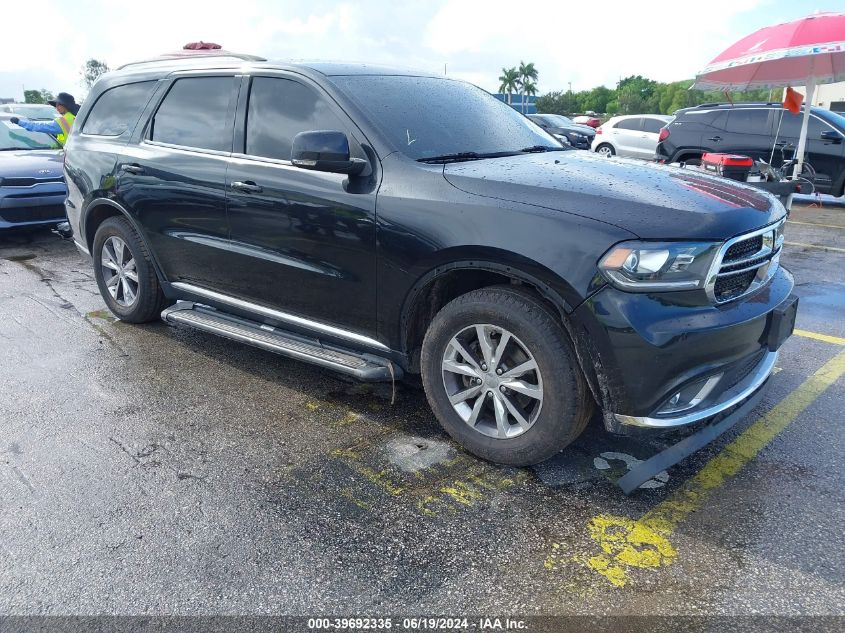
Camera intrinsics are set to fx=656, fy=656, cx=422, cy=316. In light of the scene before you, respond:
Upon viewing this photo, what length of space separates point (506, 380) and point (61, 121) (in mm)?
8844

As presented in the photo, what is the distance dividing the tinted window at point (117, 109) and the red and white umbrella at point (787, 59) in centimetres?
829

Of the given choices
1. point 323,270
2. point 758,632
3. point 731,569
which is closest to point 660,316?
point 731,569

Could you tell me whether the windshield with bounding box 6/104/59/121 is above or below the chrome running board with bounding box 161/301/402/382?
above

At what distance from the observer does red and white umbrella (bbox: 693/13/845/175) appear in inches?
347

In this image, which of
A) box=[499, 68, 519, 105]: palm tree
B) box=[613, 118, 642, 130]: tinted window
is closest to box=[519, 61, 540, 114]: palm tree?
box=[499, 68, 519, 105]: palm tree

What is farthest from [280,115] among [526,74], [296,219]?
[526,74]

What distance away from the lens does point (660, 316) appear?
256cm

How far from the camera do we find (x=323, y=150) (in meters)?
3.12

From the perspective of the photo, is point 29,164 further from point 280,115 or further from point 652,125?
point 652,125

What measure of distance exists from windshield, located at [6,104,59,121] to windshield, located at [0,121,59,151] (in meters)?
8.97

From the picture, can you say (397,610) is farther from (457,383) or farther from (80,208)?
(80,208)

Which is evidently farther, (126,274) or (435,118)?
(126,274)

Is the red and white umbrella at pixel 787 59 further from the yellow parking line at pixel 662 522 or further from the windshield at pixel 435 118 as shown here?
the yellow parking line at pixel 662 522

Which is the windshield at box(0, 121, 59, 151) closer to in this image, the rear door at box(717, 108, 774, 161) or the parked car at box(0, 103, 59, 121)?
the parked car at box(0, 103, 59, 121)
